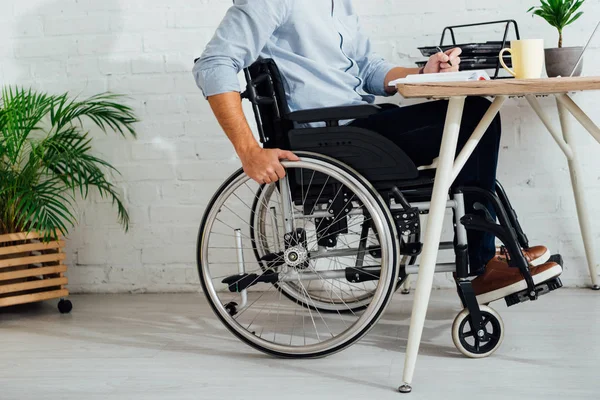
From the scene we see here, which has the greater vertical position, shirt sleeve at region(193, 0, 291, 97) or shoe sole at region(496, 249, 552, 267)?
shirt sleeve at region(193, 0, 291, 97)

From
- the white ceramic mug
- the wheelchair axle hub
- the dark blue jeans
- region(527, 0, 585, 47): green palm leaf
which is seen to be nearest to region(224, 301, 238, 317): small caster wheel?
the wheelchair axle hub

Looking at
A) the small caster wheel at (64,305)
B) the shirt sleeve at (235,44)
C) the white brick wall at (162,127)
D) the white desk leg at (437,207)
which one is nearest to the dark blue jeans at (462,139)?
the white desk leg at (437,207)

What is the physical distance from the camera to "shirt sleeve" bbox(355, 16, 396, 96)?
2.41 meters

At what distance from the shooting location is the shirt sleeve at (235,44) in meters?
1.96

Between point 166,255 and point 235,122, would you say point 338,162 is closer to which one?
point 235,122

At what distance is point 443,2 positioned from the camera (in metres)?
2.74

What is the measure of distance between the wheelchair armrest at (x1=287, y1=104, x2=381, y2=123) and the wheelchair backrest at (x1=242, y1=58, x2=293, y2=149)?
2.6 inches

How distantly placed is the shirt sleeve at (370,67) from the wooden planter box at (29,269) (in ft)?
4.17

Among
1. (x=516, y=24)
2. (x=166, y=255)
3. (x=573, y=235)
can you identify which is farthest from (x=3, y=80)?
(x=573, y=235)

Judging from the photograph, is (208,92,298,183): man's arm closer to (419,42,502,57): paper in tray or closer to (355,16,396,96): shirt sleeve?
(355,16,396,96): shirt sleeve

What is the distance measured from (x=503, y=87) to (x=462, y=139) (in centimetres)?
35

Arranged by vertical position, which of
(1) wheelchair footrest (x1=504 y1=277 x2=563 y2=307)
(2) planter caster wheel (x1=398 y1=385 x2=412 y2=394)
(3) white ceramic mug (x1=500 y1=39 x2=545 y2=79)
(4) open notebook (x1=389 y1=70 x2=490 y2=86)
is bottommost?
(2) planter caster wheel (x1=398 y1=385 x2=412 y2=394)

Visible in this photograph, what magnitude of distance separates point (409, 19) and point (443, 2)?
129mm

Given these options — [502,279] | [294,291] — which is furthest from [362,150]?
[294,291]
